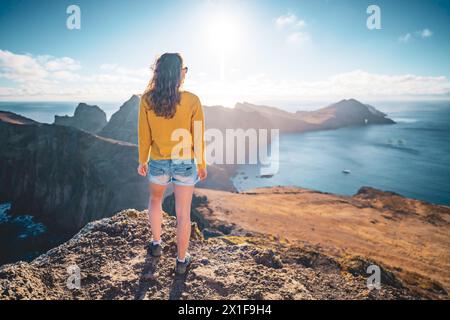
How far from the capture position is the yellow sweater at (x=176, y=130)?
3.77 metres

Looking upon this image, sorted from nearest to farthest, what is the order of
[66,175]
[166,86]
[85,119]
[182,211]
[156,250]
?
[166,86], [182,211], [156,250], [66,175], [85,119]

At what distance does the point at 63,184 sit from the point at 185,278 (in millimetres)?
54002

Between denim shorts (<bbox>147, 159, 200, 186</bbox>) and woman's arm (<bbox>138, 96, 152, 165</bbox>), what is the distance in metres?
0.14

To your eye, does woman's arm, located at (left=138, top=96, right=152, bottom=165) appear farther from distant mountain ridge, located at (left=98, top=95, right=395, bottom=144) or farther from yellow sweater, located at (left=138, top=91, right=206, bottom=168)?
distant mountain ridge, located at (left=98, top=95, right=395, bottom=144)

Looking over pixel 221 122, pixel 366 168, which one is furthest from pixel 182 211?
pixel 221 122

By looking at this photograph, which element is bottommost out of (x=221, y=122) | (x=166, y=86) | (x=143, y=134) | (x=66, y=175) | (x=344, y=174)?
(x=344, y=174)

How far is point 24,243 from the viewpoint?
41000 millimetres

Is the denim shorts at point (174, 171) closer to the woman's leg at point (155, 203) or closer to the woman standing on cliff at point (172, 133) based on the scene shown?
the woman standing on cliff at point (172, 133)

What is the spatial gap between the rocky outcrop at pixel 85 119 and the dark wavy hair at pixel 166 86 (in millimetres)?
144073

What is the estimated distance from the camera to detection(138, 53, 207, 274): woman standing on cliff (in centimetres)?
368

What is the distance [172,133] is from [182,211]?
1.10 m

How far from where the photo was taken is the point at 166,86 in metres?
3.64

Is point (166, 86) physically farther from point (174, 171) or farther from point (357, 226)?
point (357, 226)

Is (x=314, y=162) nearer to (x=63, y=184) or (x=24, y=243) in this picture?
(x=63, y=184)
